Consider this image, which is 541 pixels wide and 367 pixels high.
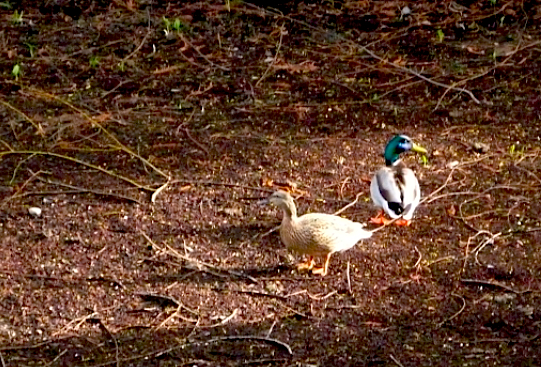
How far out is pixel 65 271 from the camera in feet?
16.1

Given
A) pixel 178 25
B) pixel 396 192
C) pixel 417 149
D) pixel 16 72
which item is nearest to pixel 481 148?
pixel 417 149

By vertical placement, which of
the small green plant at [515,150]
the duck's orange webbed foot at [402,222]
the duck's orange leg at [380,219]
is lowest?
the small green plant at [515,150]

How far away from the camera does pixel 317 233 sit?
4.75m

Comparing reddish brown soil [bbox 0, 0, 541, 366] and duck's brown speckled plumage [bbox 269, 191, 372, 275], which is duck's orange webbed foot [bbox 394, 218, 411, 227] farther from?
duck's brown speckled plumage [bbox 269, 191, 372, 275]

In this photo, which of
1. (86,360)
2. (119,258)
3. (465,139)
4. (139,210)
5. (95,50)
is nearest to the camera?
(86,360)

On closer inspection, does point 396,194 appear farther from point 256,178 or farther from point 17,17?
point 17,17

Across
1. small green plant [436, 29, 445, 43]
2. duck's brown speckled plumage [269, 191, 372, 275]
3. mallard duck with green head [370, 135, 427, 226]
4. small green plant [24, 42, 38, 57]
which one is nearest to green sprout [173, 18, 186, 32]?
small green plant [24, 42, 38, 57]

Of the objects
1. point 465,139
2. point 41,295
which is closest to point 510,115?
point 465,139

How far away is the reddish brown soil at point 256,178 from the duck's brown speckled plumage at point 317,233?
125 millimetres

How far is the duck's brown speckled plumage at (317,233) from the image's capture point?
15.6 ft

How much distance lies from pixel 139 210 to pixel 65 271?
2.40 ft

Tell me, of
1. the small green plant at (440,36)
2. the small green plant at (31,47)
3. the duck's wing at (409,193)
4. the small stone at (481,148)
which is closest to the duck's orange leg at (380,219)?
the duck's wing at (409,193)

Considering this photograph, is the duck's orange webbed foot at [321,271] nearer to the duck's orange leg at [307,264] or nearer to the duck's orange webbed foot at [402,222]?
the duck's orange leg at [307,264]

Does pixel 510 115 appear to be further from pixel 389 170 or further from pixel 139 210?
pixel 139 210
